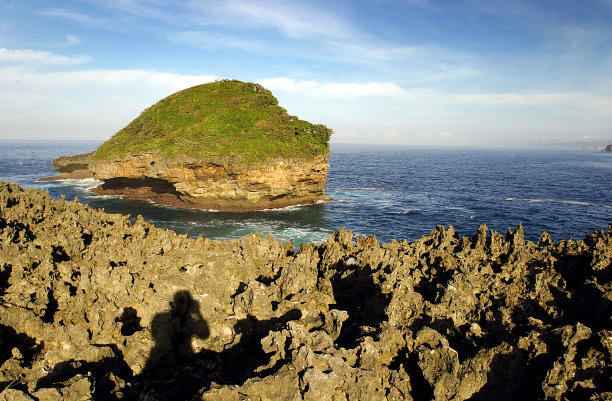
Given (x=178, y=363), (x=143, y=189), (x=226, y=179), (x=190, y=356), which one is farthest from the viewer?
(x=143, y=189)

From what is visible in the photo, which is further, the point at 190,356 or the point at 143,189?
the point at 143,189

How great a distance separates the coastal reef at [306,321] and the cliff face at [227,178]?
A: 3499 cm

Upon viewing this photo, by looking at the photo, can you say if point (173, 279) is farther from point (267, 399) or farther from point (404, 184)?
point (404, 184)

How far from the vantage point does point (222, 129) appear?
6419 cm

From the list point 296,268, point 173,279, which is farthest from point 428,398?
point 173,279

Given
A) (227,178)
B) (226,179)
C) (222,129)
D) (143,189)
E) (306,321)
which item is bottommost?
(143,189)

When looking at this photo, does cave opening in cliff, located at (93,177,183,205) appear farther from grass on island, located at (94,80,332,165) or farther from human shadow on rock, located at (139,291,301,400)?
human shadow on rock, located at (139,291,301,400)

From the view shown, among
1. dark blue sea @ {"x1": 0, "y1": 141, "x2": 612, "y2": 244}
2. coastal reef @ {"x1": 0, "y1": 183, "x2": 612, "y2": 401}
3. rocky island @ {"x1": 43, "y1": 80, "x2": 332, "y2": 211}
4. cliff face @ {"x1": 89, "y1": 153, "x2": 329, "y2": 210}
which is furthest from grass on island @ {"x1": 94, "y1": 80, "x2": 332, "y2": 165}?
coastal reef @ {"x1": 0, "y1": 183, "x2": 612, "y2": 401}

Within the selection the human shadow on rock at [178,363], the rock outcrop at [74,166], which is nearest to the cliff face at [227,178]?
the rock outcrop at [74,166]

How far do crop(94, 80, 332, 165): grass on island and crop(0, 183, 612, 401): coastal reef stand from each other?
127 ft

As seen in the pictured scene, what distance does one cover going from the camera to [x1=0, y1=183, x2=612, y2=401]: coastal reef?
8156 mm

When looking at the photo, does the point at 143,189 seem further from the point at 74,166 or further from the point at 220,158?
the point at 74,166

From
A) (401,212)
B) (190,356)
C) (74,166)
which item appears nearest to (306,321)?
(190,356)

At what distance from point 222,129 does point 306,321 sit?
190ft
